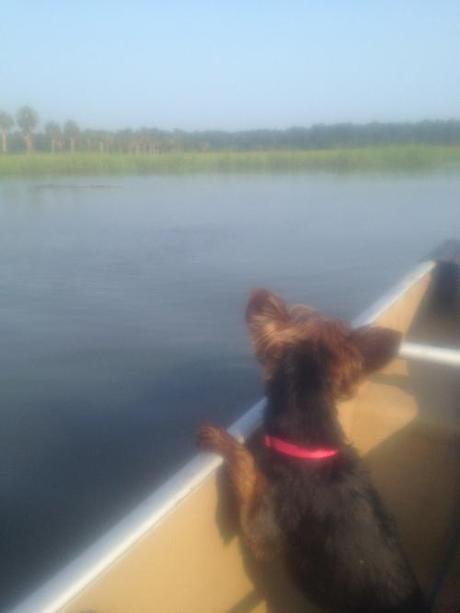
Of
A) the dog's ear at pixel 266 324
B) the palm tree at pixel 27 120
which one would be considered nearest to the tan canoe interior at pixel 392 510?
the dog's ear at pixel 266 324

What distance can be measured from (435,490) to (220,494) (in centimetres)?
143

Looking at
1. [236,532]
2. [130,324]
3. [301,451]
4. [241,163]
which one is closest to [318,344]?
[301,451]

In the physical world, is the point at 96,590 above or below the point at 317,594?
above

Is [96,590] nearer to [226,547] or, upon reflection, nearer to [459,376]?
[226,547]

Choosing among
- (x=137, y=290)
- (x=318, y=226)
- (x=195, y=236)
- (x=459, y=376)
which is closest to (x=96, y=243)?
(x=195, y=236)

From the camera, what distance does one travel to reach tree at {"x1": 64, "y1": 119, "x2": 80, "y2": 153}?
229ft

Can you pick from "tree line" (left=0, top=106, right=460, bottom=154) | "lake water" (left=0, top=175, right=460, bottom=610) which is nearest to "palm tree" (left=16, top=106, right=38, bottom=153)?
"tree line" (left=0, top=106, right=460, bottom=154)

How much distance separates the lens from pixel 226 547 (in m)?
2.42

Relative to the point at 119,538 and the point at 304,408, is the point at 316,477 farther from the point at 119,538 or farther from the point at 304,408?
the point at 119,538

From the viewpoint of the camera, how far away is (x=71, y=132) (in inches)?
2771

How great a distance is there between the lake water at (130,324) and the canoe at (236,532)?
2.51m

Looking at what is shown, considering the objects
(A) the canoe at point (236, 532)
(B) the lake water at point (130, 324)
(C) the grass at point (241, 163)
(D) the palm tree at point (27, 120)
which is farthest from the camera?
(D) the palm tree at point (27, 120)

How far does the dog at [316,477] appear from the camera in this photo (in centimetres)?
217

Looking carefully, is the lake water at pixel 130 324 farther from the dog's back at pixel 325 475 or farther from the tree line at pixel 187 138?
the tree line at pixel 187 138
